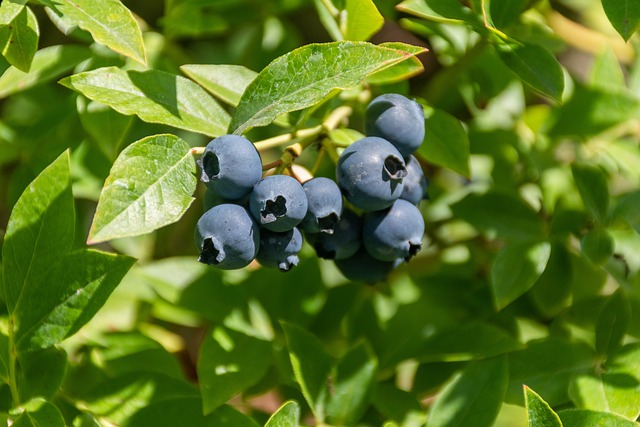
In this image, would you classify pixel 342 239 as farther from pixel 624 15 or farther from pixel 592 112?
pixel 592 112

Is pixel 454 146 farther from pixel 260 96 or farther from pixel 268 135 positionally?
pixel 268 135

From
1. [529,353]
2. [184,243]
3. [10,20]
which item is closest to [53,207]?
[10,20]

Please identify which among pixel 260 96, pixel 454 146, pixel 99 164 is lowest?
pixel 99 164

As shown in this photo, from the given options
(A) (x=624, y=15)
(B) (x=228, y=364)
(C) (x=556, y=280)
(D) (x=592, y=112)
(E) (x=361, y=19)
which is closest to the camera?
(A) (x=624, y=15)

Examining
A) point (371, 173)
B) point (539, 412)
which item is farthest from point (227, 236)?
point (539, 412)

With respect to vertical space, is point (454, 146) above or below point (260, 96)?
below

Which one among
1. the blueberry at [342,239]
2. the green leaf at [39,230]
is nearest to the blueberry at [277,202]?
the blueberry at [342,239]
